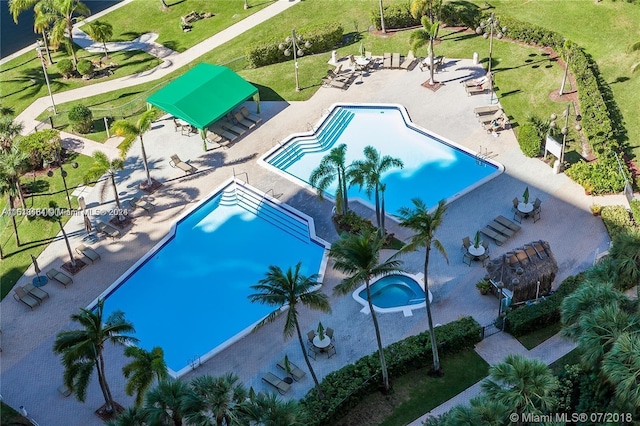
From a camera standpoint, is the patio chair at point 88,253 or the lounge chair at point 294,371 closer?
the lounge chair at point 294,371

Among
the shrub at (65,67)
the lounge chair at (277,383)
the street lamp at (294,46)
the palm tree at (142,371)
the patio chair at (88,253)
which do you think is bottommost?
the lounge chair at (277,383)

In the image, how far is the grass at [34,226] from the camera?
46.5 meters

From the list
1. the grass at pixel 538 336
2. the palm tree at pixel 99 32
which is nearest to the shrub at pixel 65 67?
the palm tree at pixel 99 32

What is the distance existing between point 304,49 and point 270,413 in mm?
37208

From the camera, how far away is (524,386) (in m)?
30.9

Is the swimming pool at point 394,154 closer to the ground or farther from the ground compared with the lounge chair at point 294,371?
farther from the ground

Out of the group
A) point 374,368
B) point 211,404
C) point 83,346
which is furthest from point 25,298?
point 374,368

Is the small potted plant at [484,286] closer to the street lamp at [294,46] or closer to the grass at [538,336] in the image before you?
the grass at [538,336]

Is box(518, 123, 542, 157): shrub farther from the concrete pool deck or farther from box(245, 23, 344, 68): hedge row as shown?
box(245, 23, 344, 68): hedge row

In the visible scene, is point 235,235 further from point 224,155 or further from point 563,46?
point 563,46

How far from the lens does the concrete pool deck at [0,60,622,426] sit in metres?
40.0

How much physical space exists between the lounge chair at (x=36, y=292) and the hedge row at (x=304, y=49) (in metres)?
25.2

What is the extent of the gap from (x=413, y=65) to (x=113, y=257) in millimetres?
26756

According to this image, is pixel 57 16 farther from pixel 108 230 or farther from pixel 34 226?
pixel 108 230
